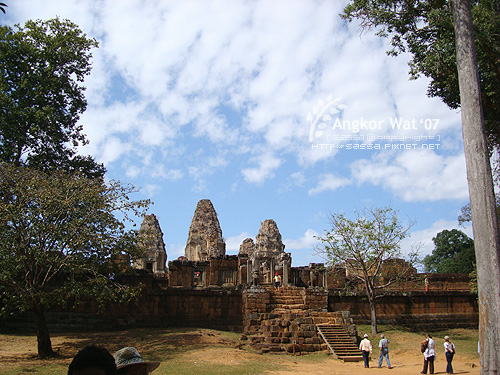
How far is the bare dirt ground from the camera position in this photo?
14711mm

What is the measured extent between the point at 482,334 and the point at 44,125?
61.8 ft

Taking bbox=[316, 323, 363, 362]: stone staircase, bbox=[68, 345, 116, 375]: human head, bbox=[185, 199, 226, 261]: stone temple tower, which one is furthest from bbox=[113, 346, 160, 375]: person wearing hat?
bbox=[185, 199, 226, 261]: stone temple tower

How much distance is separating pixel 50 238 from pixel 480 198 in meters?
12.5

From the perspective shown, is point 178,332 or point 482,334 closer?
point 482,334

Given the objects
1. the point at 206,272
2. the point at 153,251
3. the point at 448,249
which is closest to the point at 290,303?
the point at 206,272

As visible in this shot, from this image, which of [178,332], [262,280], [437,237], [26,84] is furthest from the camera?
[437,237]

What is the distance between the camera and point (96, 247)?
16125mm

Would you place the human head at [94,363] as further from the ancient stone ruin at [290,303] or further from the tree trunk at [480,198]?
the ancient stone ruin at [290,303]

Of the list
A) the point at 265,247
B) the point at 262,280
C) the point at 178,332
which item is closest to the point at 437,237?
the point at 265,247

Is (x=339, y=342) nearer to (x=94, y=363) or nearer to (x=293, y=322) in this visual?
(x=293, y=322)

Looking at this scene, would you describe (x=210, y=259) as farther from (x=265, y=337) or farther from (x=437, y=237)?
(x=437, y=237)

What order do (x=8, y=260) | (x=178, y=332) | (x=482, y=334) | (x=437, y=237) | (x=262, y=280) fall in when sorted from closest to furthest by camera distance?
1. (x=482, y=334)
2. (x=8, y=260)
3. (x=178, y=332)
4. (x=262, y=280)
5. (x=437, y=237)

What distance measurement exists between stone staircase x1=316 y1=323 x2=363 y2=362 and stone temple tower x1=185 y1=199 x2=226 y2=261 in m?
18.8

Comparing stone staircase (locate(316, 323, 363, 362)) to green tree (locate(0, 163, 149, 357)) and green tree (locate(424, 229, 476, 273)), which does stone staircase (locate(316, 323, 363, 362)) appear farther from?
green tree (locate(424, 229, 476, 273))
